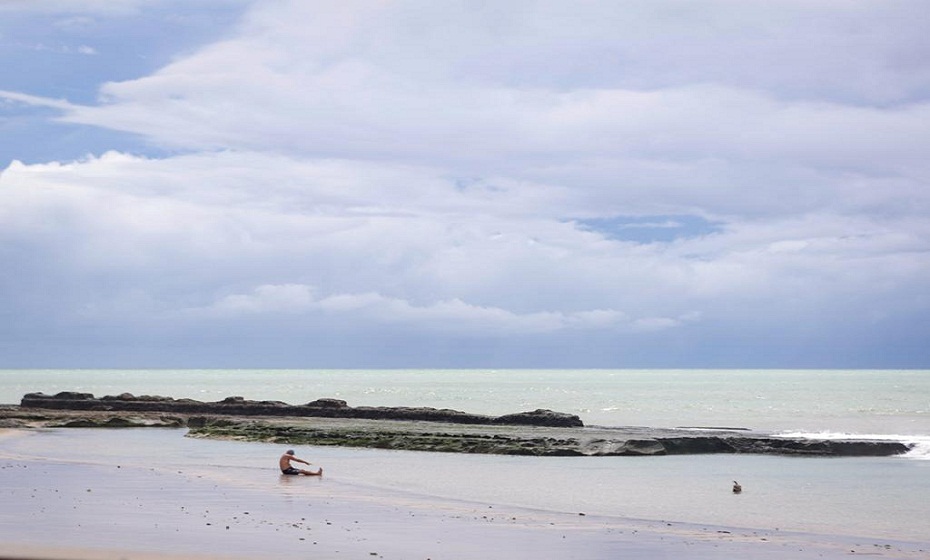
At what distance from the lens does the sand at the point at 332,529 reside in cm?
1950

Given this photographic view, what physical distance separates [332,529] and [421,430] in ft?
111

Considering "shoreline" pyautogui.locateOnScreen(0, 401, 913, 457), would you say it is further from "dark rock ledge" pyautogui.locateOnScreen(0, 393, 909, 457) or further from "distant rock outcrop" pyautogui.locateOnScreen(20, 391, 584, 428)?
"distant rock outcrop" pyautogui.locateOnScreen(20, 391, 584, 428)

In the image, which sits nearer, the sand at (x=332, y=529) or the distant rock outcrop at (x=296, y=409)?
the sand at (x=332, y=529)

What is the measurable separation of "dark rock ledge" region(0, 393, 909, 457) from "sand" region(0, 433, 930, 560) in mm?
18149

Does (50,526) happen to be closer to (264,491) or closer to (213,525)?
(213,525)

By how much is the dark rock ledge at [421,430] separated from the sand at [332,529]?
18149 mm

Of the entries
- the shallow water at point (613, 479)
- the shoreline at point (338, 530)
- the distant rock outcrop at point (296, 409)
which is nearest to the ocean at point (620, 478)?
the shallow water at point (613, 479)

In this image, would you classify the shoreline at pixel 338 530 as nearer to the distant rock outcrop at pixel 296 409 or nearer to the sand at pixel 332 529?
the sand at pixel 332 529

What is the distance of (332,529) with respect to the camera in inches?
882

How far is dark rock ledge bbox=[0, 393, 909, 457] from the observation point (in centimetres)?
4725

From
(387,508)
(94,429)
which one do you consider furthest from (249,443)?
(387,508)

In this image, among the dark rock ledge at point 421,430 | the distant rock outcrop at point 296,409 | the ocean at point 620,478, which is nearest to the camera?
the ocean at point 620,478

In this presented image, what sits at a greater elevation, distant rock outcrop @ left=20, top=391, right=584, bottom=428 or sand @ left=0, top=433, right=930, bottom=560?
distant rock outcrop @ left=20, top=391, right=584, bottom=428


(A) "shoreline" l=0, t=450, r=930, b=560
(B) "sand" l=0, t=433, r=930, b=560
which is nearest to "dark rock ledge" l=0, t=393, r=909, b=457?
(B) "sand" l=0, t=433, r=930, b=560
